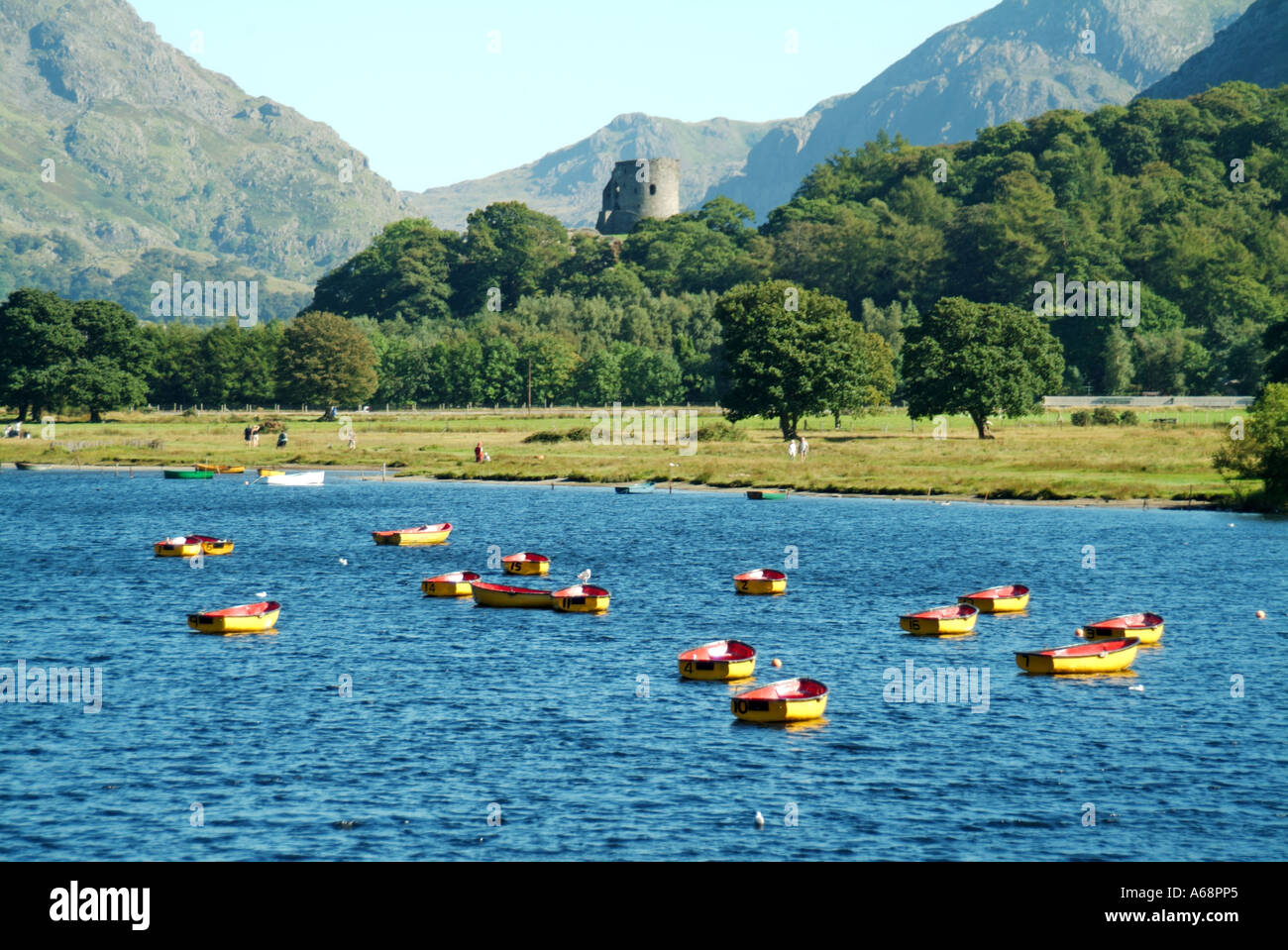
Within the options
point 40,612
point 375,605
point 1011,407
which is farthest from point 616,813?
point 1011,407

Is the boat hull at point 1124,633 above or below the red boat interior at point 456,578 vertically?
below

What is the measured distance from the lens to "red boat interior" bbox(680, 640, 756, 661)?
5138 centimetres

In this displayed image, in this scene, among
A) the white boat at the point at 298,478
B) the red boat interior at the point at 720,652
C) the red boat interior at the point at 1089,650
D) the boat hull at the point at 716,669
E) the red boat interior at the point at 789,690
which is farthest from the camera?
the white boat at the point at 298,478

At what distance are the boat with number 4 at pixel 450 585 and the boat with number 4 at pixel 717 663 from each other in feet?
78.0

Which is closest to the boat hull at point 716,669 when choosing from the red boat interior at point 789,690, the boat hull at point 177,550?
the red boat interior at point 789,690

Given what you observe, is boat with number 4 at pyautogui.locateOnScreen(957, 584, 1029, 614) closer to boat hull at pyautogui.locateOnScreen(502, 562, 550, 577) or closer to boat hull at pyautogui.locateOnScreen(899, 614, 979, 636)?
boat hull at pyautogui.locateOnScreen(899, 614, 979, 636)

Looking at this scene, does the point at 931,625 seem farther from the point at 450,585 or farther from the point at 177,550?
the point at 177,550

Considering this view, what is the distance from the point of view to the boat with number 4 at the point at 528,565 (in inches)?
3177

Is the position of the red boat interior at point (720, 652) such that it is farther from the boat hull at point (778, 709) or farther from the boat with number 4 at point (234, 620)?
the boat with number 4 at point (234, 620)

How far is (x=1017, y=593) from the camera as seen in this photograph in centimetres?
6769

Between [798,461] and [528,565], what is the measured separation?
61.2m

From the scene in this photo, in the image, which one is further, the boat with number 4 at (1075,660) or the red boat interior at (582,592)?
the red boat interior at (582,592)

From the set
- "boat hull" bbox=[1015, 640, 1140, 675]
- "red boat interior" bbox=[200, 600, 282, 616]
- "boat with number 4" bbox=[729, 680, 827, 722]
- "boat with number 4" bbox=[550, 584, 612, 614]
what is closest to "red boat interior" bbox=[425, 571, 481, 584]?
"boat with number 4" bbox=[550, 584, 612, 614]

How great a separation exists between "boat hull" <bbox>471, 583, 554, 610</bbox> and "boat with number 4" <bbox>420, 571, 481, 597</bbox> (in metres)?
2.96
